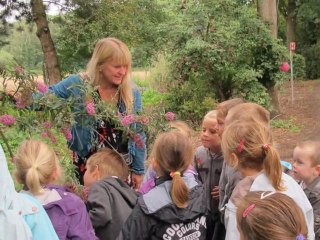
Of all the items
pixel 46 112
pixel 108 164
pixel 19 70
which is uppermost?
pixel 19 70

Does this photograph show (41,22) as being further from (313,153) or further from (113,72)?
(313,153)

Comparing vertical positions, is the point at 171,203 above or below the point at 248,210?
below

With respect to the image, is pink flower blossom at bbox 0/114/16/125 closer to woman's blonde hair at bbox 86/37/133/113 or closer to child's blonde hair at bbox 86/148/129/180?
child's blonde hair at bbox 86/148/129/180

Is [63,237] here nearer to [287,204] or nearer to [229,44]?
[287,204]

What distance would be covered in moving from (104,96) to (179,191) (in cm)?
114

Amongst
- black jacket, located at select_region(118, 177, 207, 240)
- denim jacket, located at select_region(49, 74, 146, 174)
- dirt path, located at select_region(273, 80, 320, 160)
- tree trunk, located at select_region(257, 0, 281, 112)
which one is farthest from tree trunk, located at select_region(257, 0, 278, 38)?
black jacket, located at select_region(118, 177, 207, 240)

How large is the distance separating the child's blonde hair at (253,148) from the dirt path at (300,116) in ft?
24.0

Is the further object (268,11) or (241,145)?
(268,11)

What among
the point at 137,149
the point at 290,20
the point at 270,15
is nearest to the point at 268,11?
the point at 270,15

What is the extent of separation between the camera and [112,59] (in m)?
3.65

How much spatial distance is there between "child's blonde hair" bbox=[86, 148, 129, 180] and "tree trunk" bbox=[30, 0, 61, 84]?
50.1ft

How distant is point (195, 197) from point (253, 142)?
0.50 metres

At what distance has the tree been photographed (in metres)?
18.4

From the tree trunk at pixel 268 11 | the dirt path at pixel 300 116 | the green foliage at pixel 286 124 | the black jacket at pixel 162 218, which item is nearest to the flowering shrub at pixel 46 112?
the black jacket at pixel 162 218
